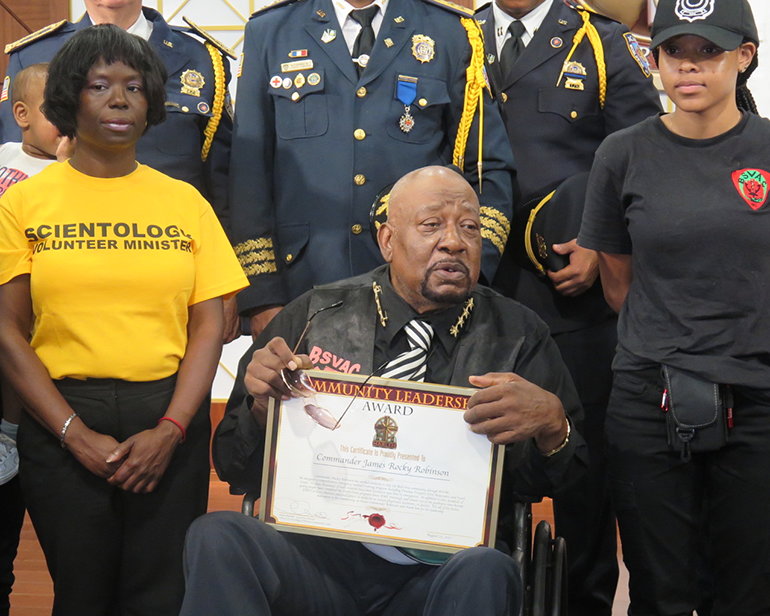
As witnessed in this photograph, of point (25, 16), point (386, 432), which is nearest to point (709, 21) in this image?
point (386, 432)

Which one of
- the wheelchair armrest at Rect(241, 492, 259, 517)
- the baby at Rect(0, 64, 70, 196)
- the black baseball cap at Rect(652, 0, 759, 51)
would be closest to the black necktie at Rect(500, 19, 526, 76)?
the black baseball cap at Rect(652, 0, 759, 51)

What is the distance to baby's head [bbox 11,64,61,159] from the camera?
9.84ft

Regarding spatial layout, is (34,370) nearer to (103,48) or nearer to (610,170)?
(103,48)

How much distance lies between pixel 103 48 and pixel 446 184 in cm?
→ 83

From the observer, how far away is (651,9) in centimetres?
409

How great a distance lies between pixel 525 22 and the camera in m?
3.25

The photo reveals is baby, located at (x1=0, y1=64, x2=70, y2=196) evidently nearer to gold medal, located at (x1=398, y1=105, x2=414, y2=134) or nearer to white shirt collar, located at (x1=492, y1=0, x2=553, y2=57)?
gold medal, located at (x1=398, y1=105, x2=414, y2=134)

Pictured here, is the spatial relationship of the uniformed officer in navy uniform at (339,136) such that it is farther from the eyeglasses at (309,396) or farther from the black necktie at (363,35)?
the eyeglasses at (309,396)

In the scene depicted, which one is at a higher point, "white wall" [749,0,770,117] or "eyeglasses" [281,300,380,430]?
"white wall" [749,0,770,117]

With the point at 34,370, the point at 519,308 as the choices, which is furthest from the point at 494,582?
the point at 34,370

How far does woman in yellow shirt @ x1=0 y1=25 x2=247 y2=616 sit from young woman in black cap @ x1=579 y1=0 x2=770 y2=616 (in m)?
0.98

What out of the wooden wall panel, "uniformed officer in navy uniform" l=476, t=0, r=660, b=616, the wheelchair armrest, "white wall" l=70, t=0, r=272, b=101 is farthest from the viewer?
the wooden wall panel

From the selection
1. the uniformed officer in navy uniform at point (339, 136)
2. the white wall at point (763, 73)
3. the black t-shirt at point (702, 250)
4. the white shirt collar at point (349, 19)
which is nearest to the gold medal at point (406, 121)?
the uniformed officer in navy uniform at point (339, 136)

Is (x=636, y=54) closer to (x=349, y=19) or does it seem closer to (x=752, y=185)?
(x=349, y=19)
